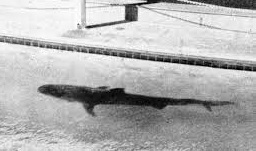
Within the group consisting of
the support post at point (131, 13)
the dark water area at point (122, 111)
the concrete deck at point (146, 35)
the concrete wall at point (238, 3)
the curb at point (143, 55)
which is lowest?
the dark water area at point (122, 111)

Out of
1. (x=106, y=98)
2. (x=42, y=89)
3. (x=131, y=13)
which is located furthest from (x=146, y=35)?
(x=42, y=89)

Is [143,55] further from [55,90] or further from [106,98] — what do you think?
[55,90]

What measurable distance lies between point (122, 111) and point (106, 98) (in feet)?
1.58

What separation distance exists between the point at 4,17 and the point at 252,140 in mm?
7043

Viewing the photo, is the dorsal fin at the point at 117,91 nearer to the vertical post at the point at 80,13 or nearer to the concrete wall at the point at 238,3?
the vertical post at the point at 80,13

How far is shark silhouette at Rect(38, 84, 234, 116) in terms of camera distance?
5691 millimetres

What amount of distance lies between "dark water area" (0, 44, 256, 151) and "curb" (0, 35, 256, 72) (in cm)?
21

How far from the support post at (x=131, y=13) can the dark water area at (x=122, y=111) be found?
2.48m

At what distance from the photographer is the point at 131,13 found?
9.68m

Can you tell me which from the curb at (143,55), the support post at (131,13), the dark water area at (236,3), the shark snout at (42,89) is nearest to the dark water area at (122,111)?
the shark snout at (42,89)

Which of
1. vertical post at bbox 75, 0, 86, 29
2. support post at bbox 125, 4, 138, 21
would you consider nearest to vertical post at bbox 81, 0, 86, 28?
vertical post at bbox 75, 0, 86, 29

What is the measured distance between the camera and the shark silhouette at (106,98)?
5.69 m

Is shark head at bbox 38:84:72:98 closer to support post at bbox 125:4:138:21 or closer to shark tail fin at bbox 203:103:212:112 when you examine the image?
shark tail fin at bbox 203:103:212:112

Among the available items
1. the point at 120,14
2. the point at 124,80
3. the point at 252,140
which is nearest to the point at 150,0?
the point at 120,14
